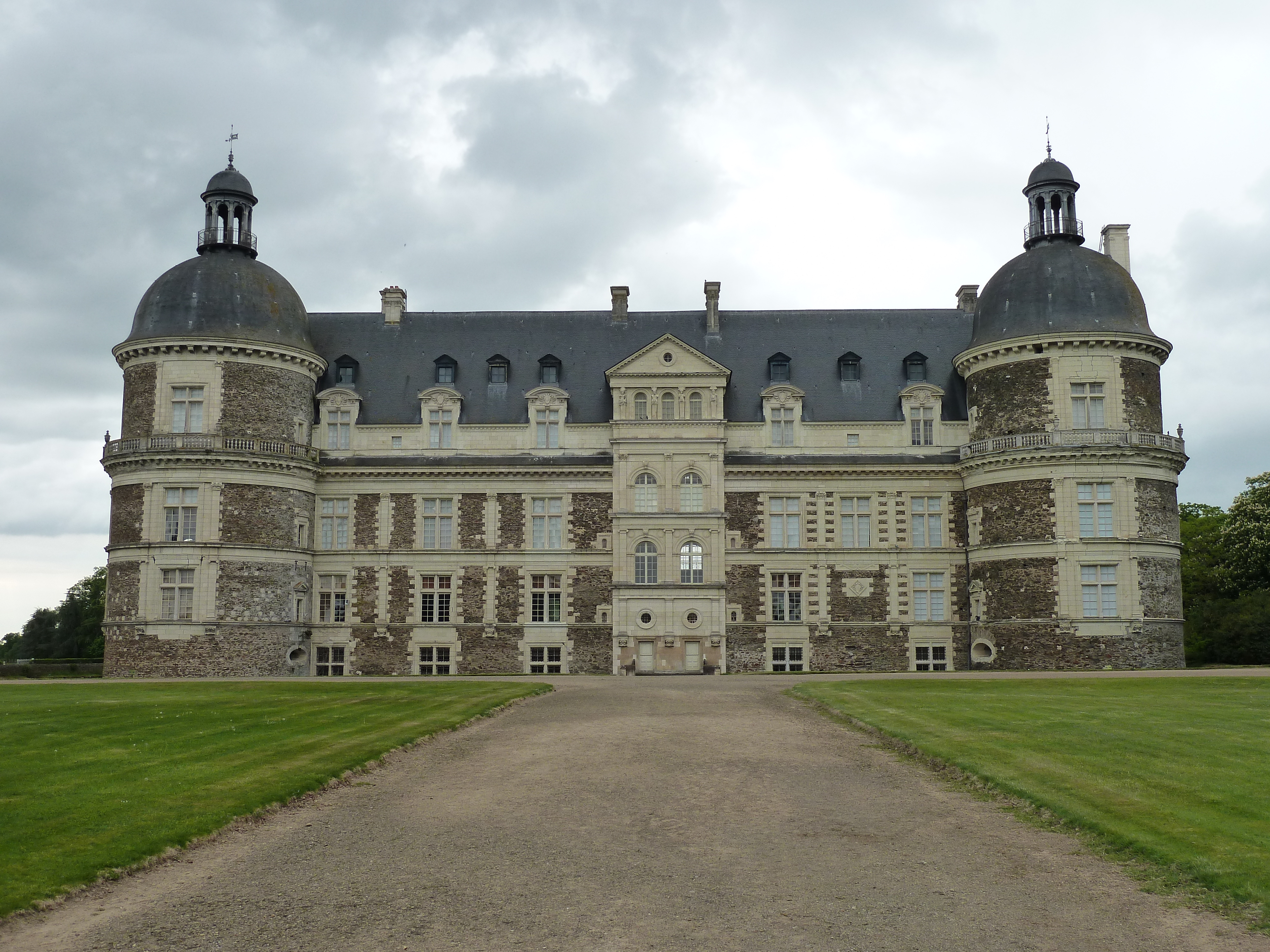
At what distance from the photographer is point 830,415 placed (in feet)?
177

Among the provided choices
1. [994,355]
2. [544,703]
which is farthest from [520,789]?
[994,355]

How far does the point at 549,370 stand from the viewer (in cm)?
5516

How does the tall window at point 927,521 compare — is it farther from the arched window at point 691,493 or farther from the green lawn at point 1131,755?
the green lawn at point 1131,755

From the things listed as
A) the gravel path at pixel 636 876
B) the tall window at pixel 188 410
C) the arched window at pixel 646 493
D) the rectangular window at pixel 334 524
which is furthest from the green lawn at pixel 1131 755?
A: the tall window at pixel 188 410

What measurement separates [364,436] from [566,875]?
44.2m

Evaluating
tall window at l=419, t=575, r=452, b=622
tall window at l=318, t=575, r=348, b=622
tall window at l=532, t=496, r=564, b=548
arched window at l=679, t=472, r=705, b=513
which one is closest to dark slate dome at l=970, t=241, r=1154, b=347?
arched window at l=679, t=472, r=705, b=513

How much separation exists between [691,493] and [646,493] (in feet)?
6.81

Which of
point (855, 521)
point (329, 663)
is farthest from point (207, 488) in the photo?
point (855, 521)

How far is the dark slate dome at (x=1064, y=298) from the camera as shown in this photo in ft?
160

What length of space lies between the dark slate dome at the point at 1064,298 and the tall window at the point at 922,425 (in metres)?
4.07

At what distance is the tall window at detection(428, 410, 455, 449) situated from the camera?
176ft

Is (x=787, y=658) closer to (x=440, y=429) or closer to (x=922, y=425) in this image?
(x=922, y=425)

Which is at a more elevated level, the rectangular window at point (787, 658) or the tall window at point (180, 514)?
the tall window at point (180, 514)

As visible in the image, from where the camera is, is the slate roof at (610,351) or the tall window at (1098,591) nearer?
the tall window at (1098,591)
